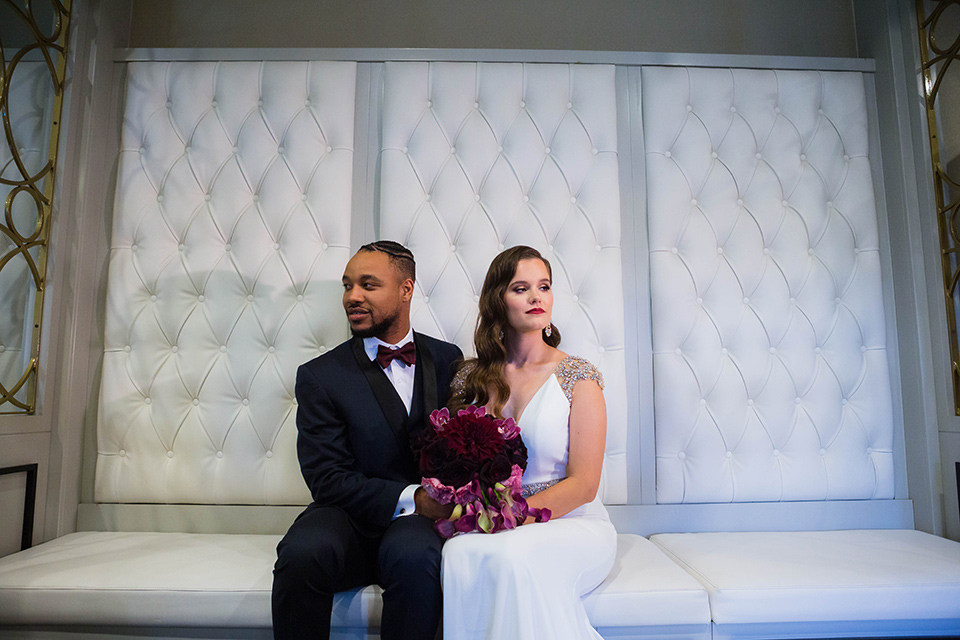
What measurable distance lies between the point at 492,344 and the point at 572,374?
305 millimetres

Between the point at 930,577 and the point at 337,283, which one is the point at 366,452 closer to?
the point at 337,283

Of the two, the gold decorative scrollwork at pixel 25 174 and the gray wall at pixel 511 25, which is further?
the gray wall at pixel 511 25

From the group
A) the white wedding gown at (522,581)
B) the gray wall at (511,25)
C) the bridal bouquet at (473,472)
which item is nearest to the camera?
the white wedding gown at (522,581)

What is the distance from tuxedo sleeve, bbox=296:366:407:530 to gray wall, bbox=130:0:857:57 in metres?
1.84

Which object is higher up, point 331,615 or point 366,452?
point 366,452

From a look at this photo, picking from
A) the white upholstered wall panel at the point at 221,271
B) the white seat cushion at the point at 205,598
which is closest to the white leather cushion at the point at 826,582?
the white seat cushion at the point at 205,598

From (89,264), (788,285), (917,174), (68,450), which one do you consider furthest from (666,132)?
(68,450)

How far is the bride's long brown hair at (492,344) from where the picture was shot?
2047 millimetres

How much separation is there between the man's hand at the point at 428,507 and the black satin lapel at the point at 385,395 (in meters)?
0.19

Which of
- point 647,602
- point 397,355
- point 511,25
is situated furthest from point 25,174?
point 647,602

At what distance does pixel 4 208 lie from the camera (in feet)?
7.25

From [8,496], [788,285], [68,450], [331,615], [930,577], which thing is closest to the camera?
[331,615]

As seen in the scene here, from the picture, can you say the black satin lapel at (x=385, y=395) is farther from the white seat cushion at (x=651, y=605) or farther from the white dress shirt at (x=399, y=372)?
the white seat cushion at (x=651, y=605)

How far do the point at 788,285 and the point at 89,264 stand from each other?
117 inches
